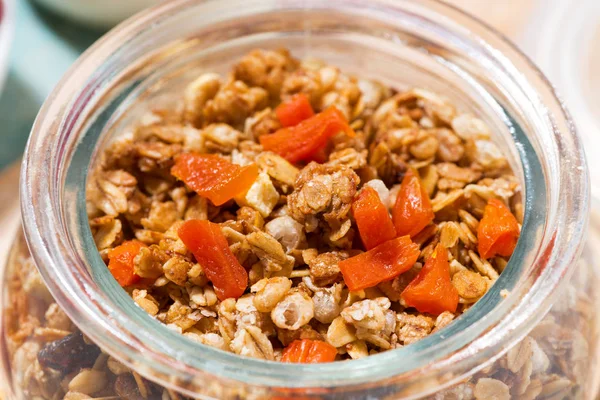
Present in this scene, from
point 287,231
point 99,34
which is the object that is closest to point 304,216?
point 287,231

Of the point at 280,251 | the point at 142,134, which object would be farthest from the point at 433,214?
the point at 142,134

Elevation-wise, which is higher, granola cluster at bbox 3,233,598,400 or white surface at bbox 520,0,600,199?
white surface at bbox 520,0,600,199

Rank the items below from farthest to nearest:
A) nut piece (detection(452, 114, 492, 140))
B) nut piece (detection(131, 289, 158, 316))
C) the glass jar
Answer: nut piece (detection(452, 114, 492, 140)) → nut piece (detection(131, 289, 158, 316)) → the glass jar

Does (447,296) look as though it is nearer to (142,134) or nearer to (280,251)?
(280,251)

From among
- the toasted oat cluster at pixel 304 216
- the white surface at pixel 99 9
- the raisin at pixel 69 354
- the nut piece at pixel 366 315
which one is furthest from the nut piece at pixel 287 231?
the white surface at pixel 99 9

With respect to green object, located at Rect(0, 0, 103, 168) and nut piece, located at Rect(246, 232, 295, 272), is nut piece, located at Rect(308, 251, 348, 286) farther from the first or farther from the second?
green object, located at Rect(0, 0, 103, 168)

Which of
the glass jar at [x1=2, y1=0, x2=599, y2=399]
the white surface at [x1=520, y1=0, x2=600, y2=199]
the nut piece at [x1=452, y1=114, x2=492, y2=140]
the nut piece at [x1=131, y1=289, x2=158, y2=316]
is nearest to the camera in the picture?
the glass jar at [x1=2, y1=0, x2=599, y2=399]

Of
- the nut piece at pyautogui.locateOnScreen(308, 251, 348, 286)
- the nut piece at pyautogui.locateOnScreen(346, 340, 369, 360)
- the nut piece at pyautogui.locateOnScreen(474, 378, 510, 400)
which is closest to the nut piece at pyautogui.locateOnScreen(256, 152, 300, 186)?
the nut piece at pyautogui.locateOnScreen(308, 251, 348, 286)

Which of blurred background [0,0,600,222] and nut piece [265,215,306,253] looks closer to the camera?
nut piece [265,215,306,253]
